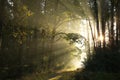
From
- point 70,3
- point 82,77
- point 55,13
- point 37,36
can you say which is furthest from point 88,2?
point 82,77

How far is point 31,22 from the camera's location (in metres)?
28.2

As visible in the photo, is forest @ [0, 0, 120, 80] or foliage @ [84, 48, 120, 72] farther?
forest @ [0, 0, 120, 80]

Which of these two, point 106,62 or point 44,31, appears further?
point 44,31

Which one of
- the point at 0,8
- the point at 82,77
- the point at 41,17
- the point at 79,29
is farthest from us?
the point at 79,29

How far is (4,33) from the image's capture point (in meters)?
23.2

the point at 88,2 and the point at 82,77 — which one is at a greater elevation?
the point at 88,2

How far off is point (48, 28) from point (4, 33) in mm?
9718

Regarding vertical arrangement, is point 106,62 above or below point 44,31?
below

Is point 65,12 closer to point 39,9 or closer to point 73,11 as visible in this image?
point 73,11

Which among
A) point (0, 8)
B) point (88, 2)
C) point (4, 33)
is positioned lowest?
point (4, 33)

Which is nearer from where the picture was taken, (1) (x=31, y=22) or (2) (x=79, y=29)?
(1) (x=31, y=22)

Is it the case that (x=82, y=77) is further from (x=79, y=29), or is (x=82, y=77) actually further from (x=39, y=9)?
(x=79, y=29)

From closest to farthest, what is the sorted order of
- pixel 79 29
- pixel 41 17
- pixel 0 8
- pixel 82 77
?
pixel 82 77 → pixel 0 8 → pixel 41 17 → pixel 79 29

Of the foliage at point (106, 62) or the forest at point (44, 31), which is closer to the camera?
the foliage at point (106, 62)
